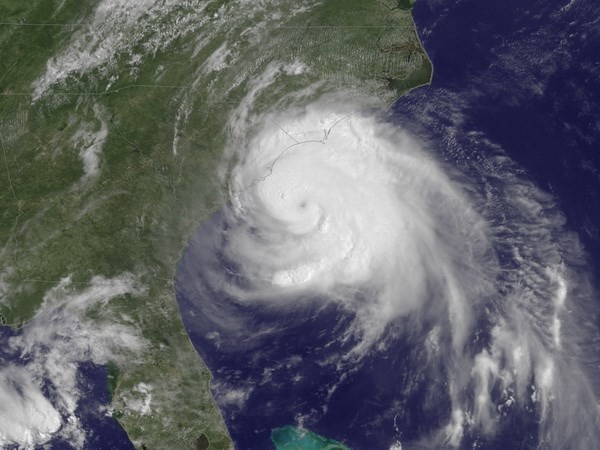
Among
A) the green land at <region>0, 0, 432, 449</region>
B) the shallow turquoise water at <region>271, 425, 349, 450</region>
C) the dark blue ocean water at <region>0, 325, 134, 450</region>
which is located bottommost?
the shallow turquoise water at <region>271, 425, 349, 450</region>

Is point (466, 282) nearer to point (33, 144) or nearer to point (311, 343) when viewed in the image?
point (311, 343)

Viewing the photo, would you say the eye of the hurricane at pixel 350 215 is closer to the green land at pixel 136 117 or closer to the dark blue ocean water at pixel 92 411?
the green land at pixel 136 117

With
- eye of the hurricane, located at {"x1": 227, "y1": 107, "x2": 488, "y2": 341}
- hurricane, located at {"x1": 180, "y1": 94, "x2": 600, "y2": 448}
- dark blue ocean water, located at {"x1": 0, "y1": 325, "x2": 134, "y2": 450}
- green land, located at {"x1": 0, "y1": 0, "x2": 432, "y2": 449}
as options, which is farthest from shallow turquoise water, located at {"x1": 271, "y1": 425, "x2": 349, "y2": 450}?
dark blue ocean water, located at {"x1": 0, "y1": 325, "x2": 134, "y2": 450}

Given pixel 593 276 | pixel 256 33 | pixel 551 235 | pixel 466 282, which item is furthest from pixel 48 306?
pixel 593 276

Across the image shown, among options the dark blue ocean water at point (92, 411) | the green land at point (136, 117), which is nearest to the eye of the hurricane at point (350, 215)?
the green land at point (136, 117)

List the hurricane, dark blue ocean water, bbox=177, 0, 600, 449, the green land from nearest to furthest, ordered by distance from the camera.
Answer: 1. dark blue ocean water, bbox=177, 0, 600, 449
2. the hurricane
3. the green land

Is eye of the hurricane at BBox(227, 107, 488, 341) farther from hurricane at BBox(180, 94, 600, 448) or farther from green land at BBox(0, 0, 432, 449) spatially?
green land at BBox(0, 0, 432, 449)

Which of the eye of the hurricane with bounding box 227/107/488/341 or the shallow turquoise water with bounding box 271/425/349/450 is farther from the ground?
the eye of the hurricane with bounding box 227/107/488/341
